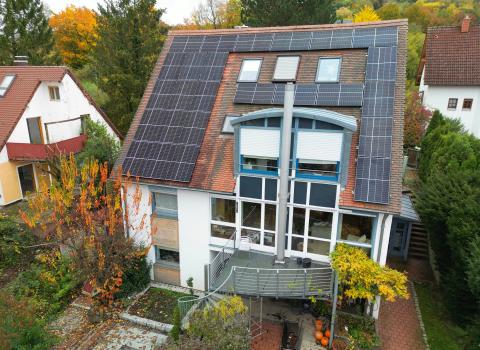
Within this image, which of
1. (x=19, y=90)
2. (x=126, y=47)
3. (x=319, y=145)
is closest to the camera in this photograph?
(x=319, y=145)

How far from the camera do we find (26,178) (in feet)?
81.5

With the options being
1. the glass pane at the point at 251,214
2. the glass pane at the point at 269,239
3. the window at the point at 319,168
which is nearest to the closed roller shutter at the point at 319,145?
the window at the point at 319,168

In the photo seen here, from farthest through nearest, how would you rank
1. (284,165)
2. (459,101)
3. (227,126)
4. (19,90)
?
(459,101) < (19,90) < (227,126) < (284,165)

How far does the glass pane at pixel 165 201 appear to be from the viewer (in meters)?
15.5

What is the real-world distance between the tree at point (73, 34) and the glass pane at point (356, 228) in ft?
155

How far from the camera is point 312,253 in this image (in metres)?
14.0

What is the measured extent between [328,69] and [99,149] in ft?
54.4

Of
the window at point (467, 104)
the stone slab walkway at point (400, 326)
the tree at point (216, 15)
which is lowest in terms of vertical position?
the stone slab walkway at point (400, 326)

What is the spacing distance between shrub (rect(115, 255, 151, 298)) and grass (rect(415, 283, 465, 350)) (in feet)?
40.7

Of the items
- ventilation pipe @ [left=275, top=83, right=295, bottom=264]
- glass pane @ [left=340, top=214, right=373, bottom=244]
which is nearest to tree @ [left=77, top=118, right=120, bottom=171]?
ventilation pipe @ [left=275, top=83, right=295, bottom=264]

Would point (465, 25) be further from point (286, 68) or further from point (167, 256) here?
point (167, 256)

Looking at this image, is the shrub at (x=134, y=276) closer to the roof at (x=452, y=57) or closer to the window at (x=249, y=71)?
the window at (x=249, y=71)

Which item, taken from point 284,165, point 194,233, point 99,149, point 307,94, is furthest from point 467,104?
point 99,149

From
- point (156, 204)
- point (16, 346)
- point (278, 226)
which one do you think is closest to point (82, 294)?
point (16, 346)
